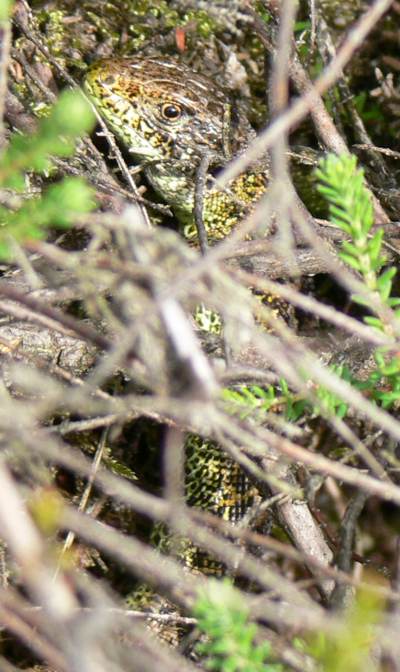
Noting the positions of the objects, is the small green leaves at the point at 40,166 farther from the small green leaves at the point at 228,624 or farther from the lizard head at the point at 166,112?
the lizard head at the point at 166,112

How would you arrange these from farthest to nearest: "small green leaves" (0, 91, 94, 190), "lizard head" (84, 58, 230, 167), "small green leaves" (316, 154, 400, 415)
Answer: "lizard head" (84, 58, 230, 167), "small green leaves" (316, 154, 400, 415), "small green leaves" (0, 91, 94, 190)

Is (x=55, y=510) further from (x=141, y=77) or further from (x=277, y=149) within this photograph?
(x=141, y=77)

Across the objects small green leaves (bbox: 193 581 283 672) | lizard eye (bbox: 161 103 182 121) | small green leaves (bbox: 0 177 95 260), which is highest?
small green leaves (bbox: 0 177 95 260)

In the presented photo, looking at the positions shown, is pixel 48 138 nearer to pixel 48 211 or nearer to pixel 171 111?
pixel 48 211

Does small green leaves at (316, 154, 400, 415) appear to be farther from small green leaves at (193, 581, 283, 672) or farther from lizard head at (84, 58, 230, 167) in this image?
lizard head at (84, 58, 230, 167)

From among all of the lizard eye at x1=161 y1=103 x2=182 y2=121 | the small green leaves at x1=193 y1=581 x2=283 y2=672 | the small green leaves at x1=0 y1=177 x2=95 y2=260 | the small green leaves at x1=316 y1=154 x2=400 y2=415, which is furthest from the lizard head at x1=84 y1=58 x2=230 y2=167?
the small green leaves at x1=193 y1=581 x2=283 y2=672

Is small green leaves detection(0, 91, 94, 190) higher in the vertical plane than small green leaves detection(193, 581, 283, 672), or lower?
higher

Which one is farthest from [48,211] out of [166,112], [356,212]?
[166,112]

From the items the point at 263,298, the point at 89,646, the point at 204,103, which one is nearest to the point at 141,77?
the point at 204,103
